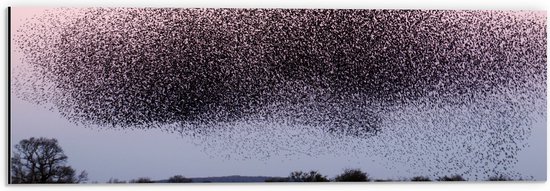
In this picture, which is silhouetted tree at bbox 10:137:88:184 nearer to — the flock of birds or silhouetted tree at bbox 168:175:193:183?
the flock of birds

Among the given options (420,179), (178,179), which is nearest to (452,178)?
(420,179)

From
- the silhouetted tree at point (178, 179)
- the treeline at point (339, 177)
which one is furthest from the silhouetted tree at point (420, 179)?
the silhouetted tree at point (178, 179)

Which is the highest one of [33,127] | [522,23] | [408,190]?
[522,23]

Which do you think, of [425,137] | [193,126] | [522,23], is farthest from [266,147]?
[522,23]

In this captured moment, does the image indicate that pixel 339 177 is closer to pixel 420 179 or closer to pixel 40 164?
pixel 420 179

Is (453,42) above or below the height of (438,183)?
above

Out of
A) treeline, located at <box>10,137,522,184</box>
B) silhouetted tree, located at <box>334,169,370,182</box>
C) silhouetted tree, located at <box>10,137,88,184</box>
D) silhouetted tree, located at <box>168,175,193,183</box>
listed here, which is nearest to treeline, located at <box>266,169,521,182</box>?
silhouetted tree, located at <box>334,169,370,182</box>
